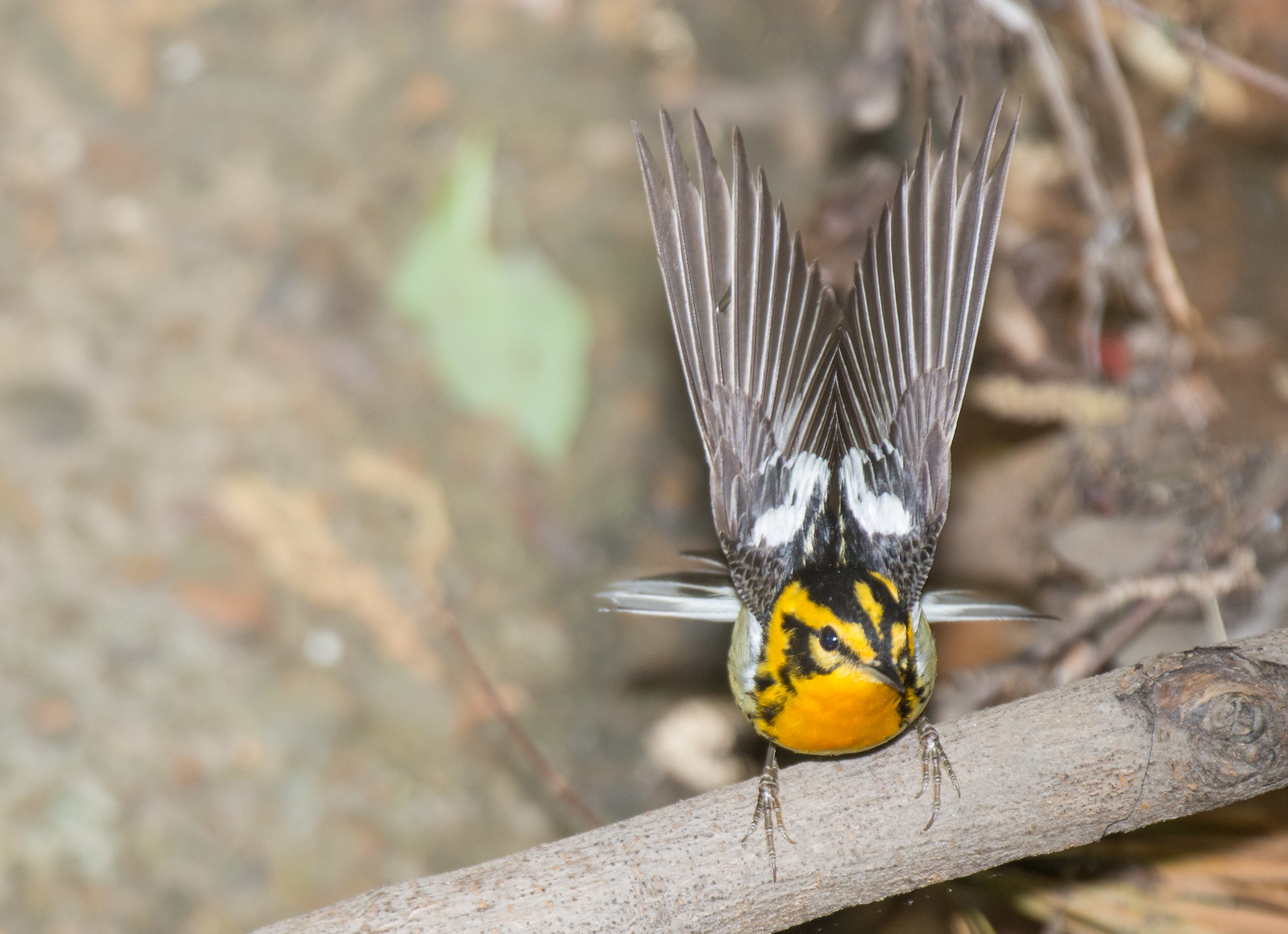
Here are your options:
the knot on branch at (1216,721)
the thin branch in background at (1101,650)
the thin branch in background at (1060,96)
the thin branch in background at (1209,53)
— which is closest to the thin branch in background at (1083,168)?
the thin branch in background at (1060,96)

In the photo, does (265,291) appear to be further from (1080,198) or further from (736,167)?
(1080,198)

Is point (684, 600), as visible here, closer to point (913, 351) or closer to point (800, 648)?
point (800, 648)

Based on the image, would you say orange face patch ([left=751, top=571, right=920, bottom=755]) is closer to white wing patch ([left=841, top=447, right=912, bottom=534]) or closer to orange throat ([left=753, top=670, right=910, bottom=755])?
orange throat ([left=753, top=670, right=910, bottom=755])

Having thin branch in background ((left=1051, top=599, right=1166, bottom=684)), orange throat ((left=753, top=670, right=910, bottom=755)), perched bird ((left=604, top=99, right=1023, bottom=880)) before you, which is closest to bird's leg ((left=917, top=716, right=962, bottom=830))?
perched bird ((left=604, top=99, right=1023, bottom=880))

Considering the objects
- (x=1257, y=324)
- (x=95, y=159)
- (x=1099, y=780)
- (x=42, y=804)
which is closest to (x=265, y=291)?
(x=95, y=159)

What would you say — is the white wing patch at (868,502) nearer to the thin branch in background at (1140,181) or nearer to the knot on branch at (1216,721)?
the knot on branch at (1216,721)

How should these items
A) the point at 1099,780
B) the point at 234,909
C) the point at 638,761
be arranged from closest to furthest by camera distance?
the point at 1099,780 < the point at 234,909 < the point at 638,761

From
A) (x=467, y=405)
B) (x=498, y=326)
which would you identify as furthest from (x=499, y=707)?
(x=498, y=326)
